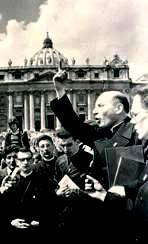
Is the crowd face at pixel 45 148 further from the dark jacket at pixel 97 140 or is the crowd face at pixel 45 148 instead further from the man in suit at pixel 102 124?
the dark jacket at pixel 97 140

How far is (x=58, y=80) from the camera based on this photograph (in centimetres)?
303

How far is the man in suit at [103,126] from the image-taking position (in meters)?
3.07

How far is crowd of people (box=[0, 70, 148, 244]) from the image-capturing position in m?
2.71

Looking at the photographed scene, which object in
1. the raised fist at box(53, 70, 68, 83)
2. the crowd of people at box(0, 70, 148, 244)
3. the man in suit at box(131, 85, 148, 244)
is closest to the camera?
the man in suit at box(131, 85, 148, 244)

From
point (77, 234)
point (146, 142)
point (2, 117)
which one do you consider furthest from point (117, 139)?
point (2, 117)

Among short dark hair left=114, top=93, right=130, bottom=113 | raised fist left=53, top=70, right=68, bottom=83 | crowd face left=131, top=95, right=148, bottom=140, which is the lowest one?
crowd face left=131, top=95, right=148, bottom=140

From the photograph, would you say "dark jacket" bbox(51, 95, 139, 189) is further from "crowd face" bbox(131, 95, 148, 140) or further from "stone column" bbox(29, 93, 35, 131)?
"stone column" bbox(29, 93, 35, 131)

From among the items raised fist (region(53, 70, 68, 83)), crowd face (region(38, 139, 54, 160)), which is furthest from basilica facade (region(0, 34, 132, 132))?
raised fist (region(53, 70, 68, 83))

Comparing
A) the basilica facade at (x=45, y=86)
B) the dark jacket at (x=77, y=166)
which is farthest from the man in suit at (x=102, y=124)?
the basilica facade at (x=45, y=86)

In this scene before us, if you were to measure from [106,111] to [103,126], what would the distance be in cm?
12

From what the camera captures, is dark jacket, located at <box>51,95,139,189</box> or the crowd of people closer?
the crowd of people

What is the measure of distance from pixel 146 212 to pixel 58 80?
1.06 m

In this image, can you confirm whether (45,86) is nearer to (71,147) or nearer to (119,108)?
(71,147)

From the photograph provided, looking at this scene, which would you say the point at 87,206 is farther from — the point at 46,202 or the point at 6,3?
the point at 6,3
